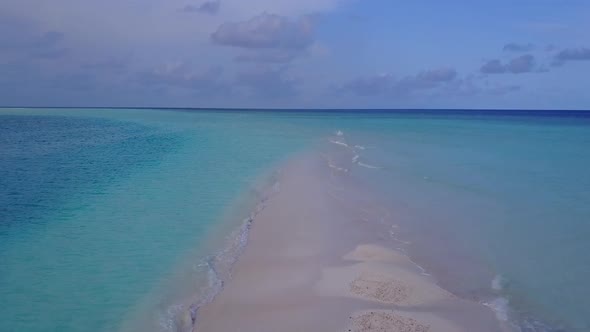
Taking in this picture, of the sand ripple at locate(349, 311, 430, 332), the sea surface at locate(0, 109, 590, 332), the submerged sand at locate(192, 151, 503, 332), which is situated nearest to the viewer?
the sand ripple at locate(349, 311, 430, 332)

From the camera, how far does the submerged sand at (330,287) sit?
8.08 meters

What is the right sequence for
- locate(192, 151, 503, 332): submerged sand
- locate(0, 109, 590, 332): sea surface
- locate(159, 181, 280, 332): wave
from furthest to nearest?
locate(0, 109, 590, 332): sea surface, locate(159, 181, 280, 332): wave, locate(192, 151, 503, 332): submerged sand

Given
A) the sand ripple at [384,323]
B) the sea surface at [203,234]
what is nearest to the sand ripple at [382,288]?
the sand ripple at [384,323]

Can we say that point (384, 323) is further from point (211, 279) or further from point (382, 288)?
point (211, 279)

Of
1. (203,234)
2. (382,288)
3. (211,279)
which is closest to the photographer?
(382,288)

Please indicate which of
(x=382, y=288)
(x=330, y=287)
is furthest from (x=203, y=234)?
(x=382, y=288)

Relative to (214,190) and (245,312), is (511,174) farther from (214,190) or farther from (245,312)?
(245,312)

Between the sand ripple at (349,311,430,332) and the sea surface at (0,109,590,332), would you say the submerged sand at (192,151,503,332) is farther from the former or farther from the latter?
the sea surface at (0,109,590,332)

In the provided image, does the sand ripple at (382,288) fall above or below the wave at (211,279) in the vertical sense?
above

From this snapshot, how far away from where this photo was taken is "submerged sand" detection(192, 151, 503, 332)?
26.5 ft

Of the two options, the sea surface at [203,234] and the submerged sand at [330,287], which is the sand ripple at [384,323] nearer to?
the submerged sand at [330,287]

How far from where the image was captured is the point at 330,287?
378 inches

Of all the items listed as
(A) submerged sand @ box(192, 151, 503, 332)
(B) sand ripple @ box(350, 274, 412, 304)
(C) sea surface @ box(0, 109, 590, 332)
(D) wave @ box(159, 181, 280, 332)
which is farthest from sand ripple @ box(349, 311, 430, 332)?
(D) wave @ box(159, 181, 280, 332)

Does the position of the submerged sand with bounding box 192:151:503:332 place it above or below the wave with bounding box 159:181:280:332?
above
